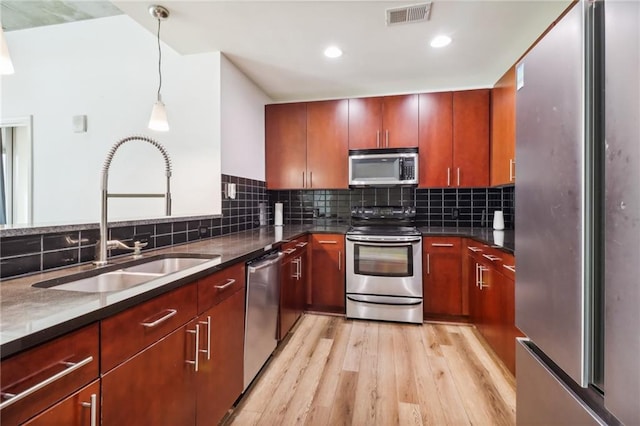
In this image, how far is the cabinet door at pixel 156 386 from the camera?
0.85 m

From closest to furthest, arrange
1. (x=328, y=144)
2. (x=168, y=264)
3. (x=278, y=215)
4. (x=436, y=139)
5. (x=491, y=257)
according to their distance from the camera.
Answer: (x=168, y=264) < (x=491, y=257) < (x=436, y=139) < (x=328, y=144) < (x=278, y=215)

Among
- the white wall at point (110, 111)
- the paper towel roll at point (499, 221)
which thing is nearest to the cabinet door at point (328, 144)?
the white wall at point (110, 111)

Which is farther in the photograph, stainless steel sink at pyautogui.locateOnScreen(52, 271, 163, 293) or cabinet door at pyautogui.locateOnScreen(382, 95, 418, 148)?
cabinet door at pyautogui.locateOnScreen(382, 95, 418, 148)

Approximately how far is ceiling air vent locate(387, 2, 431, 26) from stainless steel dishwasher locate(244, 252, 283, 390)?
5.96ft

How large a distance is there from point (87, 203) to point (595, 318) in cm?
351

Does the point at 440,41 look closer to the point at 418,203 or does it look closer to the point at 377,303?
the point at 418,203

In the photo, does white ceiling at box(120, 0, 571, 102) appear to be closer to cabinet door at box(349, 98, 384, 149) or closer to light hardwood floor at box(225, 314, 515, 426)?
cabinet door at box(349, 98, 384, 149)

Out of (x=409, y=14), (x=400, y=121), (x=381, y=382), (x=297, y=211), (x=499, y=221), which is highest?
(x=409, y=14)

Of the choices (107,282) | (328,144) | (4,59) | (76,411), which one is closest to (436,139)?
(328,144)

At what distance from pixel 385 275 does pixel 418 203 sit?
105 centimetres

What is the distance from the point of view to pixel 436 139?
3.11 m

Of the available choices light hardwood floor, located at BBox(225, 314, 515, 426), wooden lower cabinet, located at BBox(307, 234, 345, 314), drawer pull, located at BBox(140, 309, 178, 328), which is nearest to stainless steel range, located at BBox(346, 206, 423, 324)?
wooden lower cabinet, located at BBox(307, 234, 345, 314)

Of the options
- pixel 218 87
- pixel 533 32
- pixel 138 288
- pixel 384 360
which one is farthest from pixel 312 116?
pixel 138 288

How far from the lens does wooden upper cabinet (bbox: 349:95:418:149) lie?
3148mm
